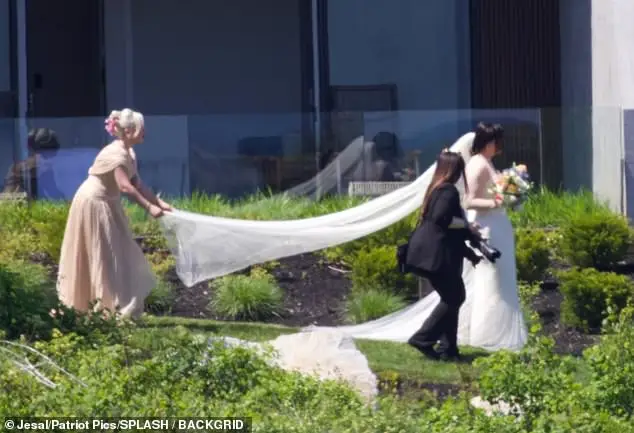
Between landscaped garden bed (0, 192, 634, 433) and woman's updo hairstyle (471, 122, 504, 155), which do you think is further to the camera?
woman's updo hairstyle (471, 122, 504, 155)

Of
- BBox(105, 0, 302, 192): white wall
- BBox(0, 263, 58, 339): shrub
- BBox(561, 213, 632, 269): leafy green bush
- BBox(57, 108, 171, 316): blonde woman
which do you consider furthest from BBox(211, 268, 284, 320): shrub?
BBox(105, 0, 302, 192): white wall

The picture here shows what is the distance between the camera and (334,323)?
43.7 ft

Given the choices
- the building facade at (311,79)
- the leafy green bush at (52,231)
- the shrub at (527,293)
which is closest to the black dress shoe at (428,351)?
the shrub at (527,293)

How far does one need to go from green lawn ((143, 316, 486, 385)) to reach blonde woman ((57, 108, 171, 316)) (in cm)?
39

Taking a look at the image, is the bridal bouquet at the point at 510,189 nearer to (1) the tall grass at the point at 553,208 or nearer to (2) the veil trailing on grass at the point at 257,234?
(2) the veil trailing on grass at the point at 257,234

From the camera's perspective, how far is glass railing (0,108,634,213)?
648 inches

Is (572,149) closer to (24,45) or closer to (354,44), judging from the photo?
(354,44)

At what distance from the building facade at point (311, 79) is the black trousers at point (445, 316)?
5313mm

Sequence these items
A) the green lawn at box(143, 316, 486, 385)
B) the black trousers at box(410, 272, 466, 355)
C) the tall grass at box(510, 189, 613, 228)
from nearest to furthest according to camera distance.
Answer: the green lawn at box(143, 316, 486, 385) → the black trousers at box(410, 272, 466, 355) → the tall grass at box(510, 189, 613, 228)

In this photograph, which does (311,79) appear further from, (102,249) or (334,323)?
(102,249)

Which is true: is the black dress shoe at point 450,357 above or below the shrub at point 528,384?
below

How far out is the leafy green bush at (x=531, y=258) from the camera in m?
14.0

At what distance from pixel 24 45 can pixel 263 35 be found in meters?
3.39

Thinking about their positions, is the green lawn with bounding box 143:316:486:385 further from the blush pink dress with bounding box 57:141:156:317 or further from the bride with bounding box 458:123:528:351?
the blush pink dress with bounding box 57:141:156:317
